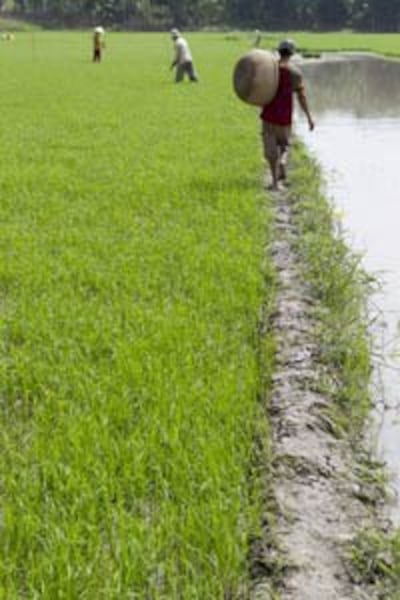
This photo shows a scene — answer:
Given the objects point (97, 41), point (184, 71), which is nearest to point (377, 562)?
point (184, 71)

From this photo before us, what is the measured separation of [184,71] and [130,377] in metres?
20.8

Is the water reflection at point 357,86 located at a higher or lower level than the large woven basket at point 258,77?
lower

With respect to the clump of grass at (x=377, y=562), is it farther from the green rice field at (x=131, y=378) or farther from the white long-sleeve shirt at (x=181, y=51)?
the white long-sleeve shirt at (x=181, y=51)

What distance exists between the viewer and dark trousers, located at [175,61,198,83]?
23.4 meters

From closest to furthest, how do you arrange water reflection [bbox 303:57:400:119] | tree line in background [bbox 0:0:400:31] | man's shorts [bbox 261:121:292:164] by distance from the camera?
man's shorts [bbox 261:121:292:164]
water reflection [bbox 303:57:400:119]
tree line in background [bbox 0:0:400:31]

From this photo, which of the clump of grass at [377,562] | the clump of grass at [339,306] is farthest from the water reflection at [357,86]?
the clump of grass at [377,562]

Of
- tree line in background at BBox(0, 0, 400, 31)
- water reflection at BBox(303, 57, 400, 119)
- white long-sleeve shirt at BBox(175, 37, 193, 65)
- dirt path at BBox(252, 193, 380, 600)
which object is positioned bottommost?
dirt path at BBox(252, 193, 380, 600)

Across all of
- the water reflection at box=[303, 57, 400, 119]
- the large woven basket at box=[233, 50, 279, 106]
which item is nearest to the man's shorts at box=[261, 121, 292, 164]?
the large woven basket at box=[233, 50, 279, 106]

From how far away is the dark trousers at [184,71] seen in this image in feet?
76.7

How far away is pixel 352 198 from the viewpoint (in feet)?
31.5

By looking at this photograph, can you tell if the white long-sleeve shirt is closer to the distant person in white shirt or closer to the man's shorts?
the distant person in white shirt

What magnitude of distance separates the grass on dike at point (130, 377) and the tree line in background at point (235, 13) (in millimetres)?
78513

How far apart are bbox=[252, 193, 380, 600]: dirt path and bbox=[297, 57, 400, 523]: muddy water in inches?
10.0

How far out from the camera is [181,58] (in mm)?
22719
